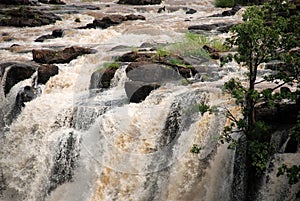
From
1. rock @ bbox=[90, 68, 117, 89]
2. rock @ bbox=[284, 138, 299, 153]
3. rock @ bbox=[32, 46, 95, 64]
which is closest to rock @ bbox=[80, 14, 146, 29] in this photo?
rock @ bbox=[32, 46, 95, 64]

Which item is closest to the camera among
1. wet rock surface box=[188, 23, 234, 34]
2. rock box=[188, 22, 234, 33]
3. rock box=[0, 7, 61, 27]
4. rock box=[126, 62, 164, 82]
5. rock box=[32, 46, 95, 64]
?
rock box=[126, 62, 164, 82]

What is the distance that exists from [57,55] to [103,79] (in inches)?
96.3

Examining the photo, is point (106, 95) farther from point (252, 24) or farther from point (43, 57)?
point (252, 24)

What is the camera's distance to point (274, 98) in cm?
868

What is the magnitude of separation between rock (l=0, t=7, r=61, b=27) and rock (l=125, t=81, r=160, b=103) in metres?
12.0

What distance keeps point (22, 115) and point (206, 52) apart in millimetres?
5600

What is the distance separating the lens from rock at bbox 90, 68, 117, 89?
45.6 ft

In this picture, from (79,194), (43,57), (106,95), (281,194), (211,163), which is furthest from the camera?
(43,57)

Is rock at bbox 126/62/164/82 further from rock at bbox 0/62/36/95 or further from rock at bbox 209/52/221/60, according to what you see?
rock at bbox 0/62/36/95

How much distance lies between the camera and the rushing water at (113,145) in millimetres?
10773

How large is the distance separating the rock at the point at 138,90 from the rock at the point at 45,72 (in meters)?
2.69

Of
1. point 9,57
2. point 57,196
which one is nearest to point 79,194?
point 57,196

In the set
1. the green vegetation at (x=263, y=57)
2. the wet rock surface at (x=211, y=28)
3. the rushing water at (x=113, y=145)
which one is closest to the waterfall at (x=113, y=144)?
the rushing water at (x=113, y=145)

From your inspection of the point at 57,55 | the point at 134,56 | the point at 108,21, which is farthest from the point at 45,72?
the point at 108,21
